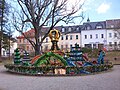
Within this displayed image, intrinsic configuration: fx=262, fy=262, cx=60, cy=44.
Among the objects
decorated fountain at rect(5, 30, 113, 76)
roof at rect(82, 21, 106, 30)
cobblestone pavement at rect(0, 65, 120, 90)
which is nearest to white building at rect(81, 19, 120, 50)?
roof at rect(82, 21, 106, 30)

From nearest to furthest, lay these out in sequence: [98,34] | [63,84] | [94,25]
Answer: [63,84] → [98,34] → [94,25]

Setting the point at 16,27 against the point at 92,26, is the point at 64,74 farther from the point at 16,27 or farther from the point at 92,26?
the point at 92,26

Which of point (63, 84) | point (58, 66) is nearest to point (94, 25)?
point (58, 66)

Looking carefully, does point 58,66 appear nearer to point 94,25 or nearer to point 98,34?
point 98,34

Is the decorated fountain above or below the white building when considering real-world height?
below

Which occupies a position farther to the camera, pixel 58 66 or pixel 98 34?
pixel 98 34

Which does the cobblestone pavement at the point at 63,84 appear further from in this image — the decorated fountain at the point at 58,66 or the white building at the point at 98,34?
the white building at the point at 98,34

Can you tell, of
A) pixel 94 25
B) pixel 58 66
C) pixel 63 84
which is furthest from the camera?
pixel 94 25

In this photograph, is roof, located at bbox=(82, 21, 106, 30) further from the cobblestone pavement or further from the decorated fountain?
the cobblestone pavement

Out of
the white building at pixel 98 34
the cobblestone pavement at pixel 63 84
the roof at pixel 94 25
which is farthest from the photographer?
the roof at pixel 94 25

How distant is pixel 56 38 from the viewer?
88.0 feet

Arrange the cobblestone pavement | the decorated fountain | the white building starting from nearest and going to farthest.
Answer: the cobblestone pavement < the decorated fountain < the white building

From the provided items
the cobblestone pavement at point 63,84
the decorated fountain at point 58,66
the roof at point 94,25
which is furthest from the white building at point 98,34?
the cobblestone pavement at point 63,84

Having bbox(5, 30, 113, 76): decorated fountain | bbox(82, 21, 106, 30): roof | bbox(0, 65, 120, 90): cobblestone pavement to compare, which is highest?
bbox(82, 21, 106, 30): roof
